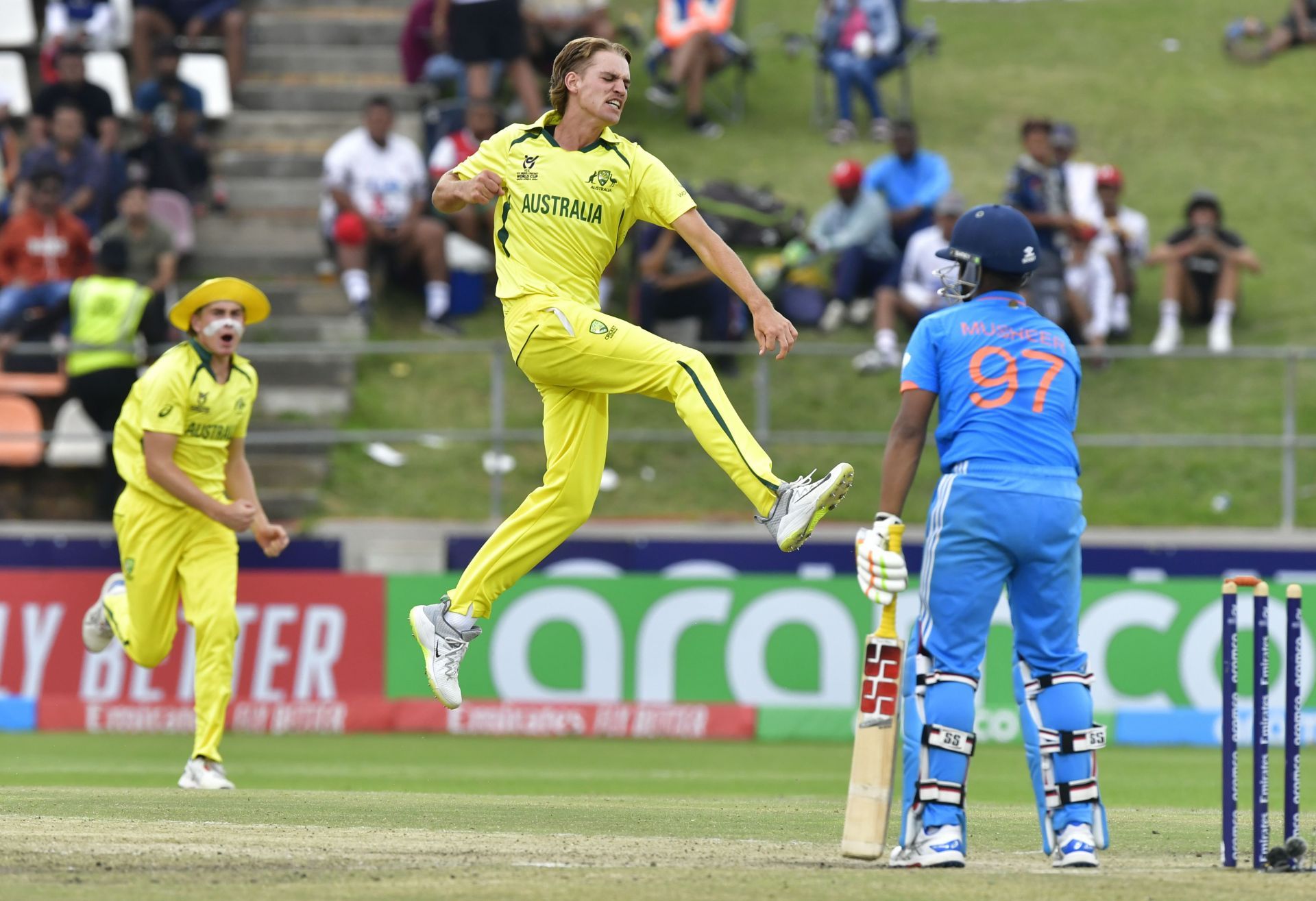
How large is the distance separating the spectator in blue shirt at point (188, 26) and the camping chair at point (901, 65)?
280 inches

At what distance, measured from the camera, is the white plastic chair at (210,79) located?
68.1 feet

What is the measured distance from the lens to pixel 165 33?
21.4m

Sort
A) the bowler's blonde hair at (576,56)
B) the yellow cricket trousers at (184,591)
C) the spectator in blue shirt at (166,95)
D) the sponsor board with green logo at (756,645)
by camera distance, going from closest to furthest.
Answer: the bowler's blonde hair at (576,56), the yellow cricket trousers at (184,591), the sponsor board with green logo at (756,645), the spectator in blue shirt at (166,95)

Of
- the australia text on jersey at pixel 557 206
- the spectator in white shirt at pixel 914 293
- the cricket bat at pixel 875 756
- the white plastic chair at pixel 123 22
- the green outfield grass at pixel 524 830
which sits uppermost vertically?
the white plastic chair at pixel 123 22

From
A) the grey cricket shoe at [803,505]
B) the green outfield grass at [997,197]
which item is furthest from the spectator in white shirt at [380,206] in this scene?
the grey cricket shoe at [803,505]

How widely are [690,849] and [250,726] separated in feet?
28.0

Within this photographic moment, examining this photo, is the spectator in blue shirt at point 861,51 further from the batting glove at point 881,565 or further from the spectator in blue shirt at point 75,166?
the batting glove at point 881,565

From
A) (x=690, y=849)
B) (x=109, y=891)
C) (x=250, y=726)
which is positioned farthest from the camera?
(x=250, y=726)

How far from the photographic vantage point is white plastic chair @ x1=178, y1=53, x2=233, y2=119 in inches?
817

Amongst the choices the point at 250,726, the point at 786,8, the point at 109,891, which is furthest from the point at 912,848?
the point at 786,8

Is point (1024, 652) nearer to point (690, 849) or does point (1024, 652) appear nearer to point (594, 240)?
point (690, 849)

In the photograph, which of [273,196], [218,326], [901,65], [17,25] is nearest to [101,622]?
[218,326]

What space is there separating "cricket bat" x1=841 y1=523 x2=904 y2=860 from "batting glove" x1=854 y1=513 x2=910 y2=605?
56mm

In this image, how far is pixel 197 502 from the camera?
32.6 feet
